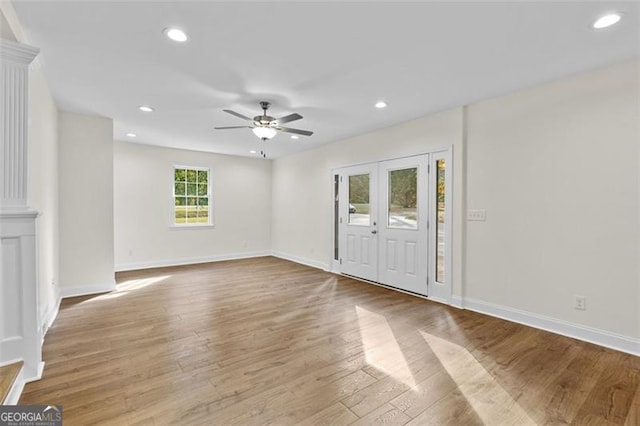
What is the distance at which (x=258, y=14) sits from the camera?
2.07 metres

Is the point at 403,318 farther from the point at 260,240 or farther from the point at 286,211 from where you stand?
the point at 260,240

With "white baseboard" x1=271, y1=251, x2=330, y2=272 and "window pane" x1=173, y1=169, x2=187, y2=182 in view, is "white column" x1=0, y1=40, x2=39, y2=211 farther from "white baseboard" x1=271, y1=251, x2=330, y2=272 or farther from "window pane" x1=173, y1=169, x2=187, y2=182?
"white baseboard" x1=271, y1=251, x2=330, y2=272

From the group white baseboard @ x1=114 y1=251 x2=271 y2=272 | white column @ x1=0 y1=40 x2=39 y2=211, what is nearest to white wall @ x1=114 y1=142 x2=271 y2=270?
white baseboard @ x1=114 y1=251 x2=271 y2=272

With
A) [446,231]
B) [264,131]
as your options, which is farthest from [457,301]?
[264,131]

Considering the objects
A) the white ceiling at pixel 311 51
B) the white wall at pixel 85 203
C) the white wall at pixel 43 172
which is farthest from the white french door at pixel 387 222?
the white wall at pixel 43 172

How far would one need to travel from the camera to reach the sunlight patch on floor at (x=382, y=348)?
238 centimetres

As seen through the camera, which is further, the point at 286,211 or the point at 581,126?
the point at 286,211

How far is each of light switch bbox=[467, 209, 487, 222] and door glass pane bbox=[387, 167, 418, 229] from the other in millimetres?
816

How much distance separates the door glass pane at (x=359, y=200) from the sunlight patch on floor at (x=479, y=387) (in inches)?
114

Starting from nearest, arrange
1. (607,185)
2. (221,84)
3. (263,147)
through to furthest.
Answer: (607,185) < (221,84) < (263,147)

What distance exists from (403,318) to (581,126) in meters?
2.77

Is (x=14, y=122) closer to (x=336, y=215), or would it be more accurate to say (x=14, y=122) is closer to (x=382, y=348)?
(x=382, y=348)

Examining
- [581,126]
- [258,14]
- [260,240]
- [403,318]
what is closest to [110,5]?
[258,14]

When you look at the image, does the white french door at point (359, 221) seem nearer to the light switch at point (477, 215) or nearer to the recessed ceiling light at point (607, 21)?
the light switch at point (477, 215)
